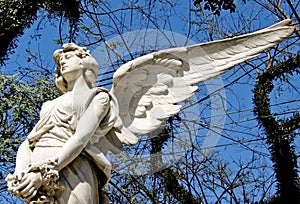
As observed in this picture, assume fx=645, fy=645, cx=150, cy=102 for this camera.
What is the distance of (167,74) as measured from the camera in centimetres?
392

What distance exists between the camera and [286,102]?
6.16 m

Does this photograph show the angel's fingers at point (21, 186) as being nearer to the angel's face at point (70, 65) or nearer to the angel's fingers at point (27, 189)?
the angel's fingers at point (27, 189)

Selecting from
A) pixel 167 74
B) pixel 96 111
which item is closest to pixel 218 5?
pixel 167 74

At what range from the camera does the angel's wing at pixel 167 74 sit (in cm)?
370

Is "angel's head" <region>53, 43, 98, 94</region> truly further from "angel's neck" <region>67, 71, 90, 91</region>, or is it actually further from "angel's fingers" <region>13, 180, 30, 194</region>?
"angel's fingers" <region>13, 180, 30, 194</region>

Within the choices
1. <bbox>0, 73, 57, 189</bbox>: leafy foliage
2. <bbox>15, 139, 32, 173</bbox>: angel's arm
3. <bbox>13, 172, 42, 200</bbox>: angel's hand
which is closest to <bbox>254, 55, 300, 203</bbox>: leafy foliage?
<bbox>0, 73, 57, 189</bbox>: leafy foliage

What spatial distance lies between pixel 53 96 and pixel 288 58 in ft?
8.18

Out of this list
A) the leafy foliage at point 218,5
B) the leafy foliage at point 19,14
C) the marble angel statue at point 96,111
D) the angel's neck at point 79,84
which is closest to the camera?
the marble angel statue at point 96,111

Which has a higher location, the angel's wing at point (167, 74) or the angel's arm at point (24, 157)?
the angel's wing at point (167, 74)

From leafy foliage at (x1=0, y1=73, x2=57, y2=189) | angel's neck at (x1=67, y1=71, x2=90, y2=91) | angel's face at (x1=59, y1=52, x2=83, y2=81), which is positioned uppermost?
leafy foliage at (x1=0, y1=73, x2=57, y2=189)

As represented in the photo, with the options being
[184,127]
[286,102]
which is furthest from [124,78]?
[286,102]

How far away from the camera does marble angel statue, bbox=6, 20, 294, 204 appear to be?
3232 mm

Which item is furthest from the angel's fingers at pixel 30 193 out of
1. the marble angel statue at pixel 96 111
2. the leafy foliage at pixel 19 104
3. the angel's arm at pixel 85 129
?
the leafy foliage at pixel 19 104

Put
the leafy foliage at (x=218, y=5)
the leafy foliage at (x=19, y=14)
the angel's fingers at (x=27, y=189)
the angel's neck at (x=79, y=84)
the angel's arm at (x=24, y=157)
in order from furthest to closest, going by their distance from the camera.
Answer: the leafy foliage at (x=19, y=14)
the leafy foliage at (x=218, y=5)
the angel's neck at (x=79, y=84)
the angel's arm at (x=24, y=157)
the angel's fingers at (x=27, y=189)
